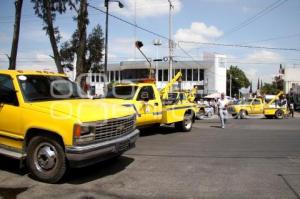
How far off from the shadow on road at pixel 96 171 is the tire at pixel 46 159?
0.29m

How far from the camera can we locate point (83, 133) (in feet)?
20.7

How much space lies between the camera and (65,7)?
836 inches

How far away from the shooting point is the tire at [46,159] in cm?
Answer: 648

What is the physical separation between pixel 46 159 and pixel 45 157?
0.04 meters

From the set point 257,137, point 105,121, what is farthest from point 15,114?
point 257,137

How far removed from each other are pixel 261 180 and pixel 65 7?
1745 cm

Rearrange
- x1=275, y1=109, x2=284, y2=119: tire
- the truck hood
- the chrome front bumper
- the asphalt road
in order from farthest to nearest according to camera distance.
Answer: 1. x1=275, y1=109, x2=284, y2=119: tire
2. the truck hood
3. the chrome front bumper
4. the asphalt road

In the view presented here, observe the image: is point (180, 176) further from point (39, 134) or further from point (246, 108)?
point (246, 108)

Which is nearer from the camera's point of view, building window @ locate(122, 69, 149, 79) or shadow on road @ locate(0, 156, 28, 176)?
shadow on road @ locate(0, 156, 28, 176)

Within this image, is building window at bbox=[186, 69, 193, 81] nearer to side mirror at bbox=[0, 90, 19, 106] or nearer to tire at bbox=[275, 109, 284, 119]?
tire at bbox=[275, 109, 284, 119]

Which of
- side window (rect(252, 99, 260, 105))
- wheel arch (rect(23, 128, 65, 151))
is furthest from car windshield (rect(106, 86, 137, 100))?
side window (rect(252, 99, 260, 105))

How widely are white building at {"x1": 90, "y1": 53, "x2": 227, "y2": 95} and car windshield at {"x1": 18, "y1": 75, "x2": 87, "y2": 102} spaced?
5039 cm

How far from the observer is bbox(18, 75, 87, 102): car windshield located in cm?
731

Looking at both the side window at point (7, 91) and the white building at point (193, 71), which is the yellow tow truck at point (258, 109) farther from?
the white building at point (193, 71)
